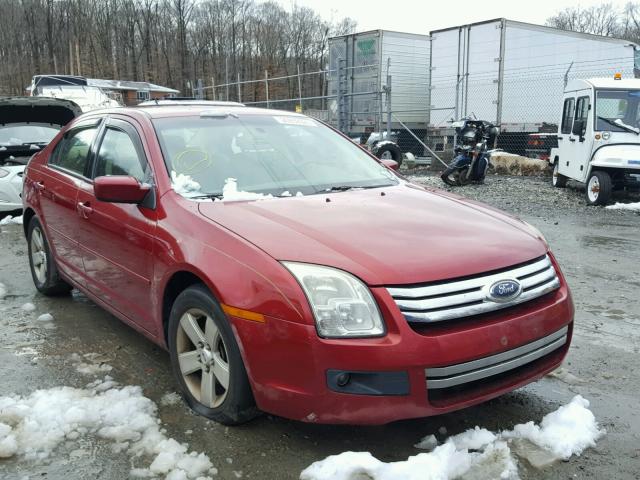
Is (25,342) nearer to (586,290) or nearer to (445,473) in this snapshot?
(445,473)

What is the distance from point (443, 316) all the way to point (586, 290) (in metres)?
3.47

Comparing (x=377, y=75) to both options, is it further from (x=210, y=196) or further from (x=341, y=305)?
(x=341, y=305)

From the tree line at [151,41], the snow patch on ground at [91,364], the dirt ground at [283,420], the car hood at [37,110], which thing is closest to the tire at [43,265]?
the dirt ground at [283,420]

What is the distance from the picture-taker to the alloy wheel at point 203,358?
2.80m

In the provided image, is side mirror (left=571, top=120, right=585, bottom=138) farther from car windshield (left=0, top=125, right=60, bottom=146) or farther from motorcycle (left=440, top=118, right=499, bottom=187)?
car windshield (left=0, top=125, right=60, bottom=146)

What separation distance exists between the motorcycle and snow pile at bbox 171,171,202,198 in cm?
1015

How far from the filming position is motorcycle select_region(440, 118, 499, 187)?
12.7 meters

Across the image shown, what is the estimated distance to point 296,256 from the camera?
2.50 metres

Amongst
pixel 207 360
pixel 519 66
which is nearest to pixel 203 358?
pixel 207 360

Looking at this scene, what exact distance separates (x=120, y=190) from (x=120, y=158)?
2.37 ft

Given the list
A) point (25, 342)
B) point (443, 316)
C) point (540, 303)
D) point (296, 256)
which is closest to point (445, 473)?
point (443, 316)

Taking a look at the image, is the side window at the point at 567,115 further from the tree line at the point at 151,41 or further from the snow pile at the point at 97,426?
the tree line at the point at 151,41

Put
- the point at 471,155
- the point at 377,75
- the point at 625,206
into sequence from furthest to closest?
the point at 377,75 < the point at 471,155 < the point at 625,206

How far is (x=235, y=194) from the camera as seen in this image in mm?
3219
